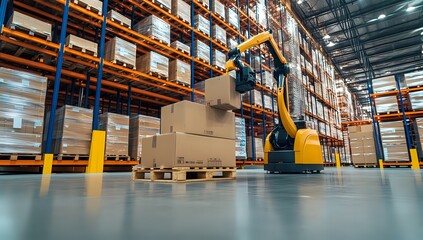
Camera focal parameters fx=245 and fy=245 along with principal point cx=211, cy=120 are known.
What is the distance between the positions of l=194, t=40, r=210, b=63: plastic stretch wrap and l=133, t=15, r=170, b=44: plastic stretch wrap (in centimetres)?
126

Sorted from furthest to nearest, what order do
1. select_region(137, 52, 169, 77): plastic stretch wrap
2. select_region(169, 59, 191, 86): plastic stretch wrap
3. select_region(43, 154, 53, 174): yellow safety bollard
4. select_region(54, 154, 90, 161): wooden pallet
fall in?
select_region(169, 59, 191, 86): plastic stretch wrap < select_region(137, 52, 169, 77): plastic stretch wrap < select_region(54, 154, 90, 161): wooden pallet < select_region(43, 154, 53, 174): yellow safety bollard

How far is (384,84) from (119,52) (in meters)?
9.38

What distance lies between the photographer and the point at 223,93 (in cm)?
359

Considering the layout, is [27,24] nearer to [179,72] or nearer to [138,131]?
[138,131]

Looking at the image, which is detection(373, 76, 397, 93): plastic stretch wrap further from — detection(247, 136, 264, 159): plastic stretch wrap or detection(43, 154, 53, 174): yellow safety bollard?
detection(43, 154, 53, 174): yellow safety bollard

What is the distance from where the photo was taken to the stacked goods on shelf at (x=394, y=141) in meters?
8.68

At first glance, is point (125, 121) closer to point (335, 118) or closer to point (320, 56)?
point (320, 56)

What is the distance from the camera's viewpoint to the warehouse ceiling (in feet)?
47.6

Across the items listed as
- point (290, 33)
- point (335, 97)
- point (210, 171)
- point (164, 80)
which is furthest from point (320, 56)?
point (210, 171)

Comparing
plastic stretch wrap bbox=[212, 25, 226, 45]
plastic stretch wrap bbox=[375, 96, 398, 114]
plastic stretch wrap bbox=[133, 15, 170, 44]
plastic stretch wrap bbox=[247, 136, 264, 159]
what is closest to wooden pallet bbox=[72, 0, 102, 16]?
plastic stretch wrap bbox=[133, 15, 170, 44]

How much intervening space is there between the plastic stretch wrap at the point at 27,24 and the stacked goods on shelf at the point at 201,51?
13.8 feet

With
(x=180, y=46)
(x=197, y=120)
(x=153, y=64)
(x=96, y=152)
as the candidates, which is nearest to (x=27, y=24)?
(x=153, y=64)

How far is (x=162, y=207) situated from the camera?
4.25ft

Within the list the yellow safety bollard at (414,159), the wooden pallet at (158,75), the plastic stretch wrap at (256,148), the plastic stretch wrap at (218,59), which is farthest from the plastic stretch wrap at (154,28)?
the yellow safety bollard at (414,159)
